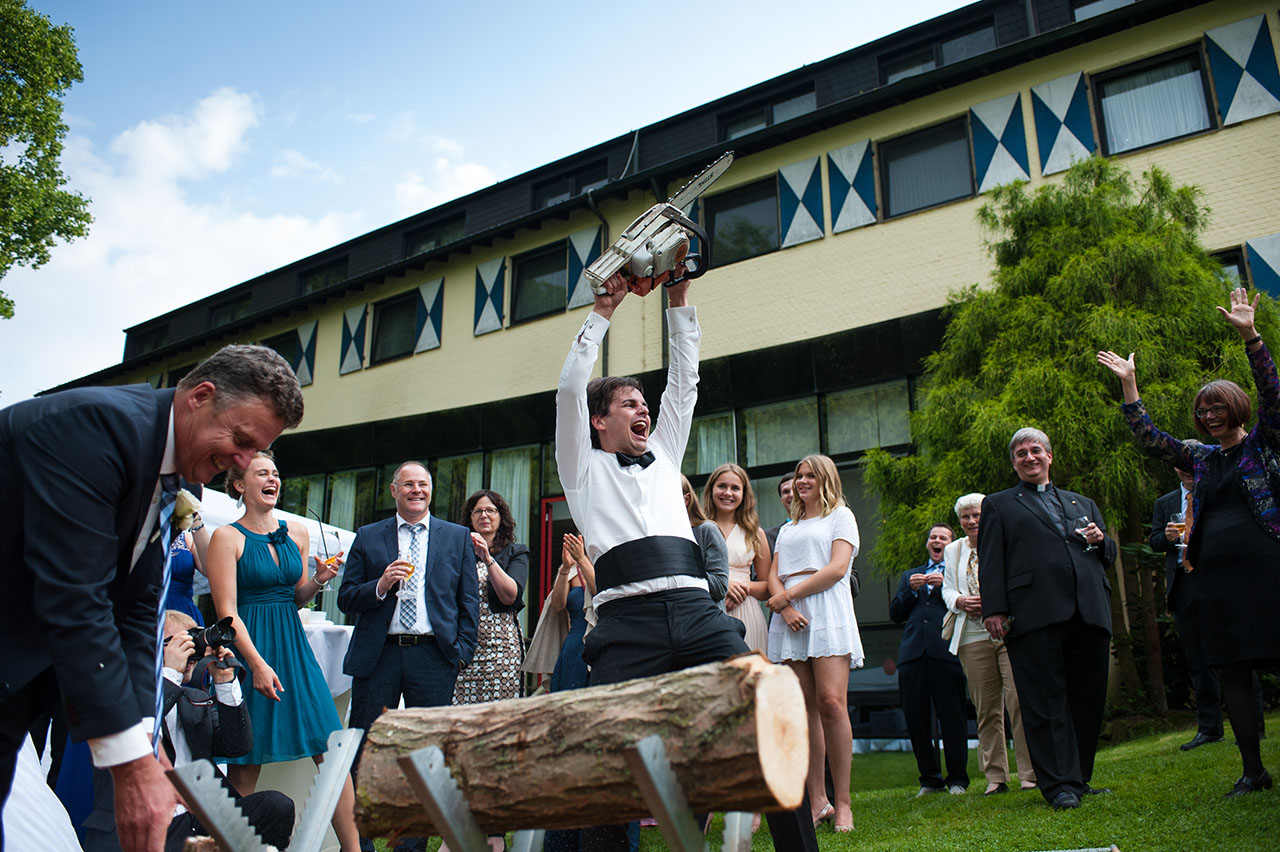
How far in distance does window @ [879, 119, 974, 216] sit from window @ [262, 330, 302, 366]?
13142 millimetres

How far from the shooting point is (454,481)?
54.9 feet

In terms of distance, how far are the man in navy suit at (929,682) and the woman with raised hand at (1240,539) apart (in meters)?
1.88

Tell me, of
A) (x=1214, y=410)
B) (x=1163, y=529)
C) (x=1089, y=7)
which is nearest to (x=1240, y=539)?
(x=1214, y=410)

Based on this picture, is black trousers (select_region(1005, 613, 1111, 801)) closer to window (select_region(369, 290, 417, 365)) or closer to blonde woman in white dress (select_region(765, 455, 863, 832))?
blonde woman in white dress (select_region(765, 455, 863, 832))

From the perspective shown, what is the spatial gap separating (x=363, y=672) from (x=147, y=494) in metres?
2.75

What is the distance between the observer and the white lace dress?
206 inches

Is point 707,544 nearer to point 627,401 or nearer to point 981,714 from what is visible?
point 627,401

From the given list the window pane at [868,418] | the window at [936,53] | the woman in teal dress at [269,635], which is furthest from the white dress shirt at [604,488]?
the window at [936,53]

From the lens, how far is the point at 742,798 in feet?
6.51

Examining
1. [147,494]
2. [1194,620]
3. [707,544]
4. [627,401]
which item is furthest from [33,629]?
[1194,620]

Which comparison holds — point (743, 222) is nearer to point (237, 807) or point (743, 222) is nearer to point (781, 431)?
point (781, 431)

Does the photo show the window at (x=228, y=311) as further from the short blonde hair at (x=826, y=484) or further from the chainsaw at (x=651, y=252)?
the chainsaw at (x=651, y=252)

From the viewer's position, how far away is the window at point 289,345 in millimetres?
20312

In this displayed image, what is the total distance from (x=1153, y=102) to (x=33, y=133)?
17.9 m
